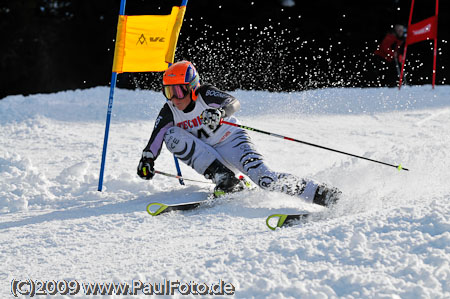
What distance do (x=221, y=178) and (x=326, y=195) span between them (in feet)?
2.65

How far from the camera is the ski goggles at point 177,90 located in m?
3.93

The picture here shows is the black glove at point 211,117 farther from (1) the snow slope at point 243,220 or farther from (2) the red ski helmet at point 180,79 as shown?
(1) the snow slope at point 243,220

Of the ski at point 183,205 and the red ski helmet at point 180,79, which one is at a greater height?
the red ski helmet at point 180,79

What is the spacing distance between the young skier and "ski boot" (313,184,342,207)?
0.45 meters

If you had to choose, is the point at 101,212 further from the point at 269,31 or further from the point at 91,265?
the point at 269,31

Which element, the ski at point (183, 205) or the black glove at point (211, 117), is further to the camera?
the black glove at point (211, 117)

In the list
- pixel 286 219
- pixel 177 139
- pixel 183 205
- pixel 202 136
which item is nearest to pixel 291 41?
pixel 202 136

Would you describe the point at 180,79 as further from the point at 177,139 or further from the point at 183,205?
the point at 183,205

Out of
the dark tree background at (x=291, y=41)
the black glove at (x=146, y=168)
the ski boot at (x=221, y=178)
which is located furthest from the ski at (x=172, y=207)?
the dark tree background at (x=291, y=41)

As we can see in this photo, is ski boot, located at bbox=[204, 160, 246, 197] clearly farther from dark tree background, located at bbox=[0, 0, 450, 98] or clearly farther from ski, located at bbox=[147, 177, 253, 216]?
dark tree background, located at bbox=[0, 0, 450, 98]

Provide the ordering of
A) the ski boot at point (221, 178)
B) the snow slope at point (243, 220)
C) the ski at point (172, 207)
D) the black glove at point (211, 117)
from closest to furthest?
the snow slope at point (243, 220), the ski at point (172, 207), the black glove at point (211, 117), the ski boot at point (221, 178)

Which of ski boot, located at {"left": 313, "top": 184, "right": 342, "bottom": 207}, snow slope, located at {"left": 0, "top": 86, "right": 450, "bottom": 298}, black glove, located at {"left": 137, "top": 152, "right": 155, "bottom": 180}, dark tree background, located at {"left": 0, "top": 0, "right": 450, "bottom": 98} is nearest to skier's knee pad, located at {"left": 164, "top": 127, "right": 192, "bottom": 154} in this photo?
black glove, located at {"left": 137, "top": 152, "right": 155, "bottom": 180}

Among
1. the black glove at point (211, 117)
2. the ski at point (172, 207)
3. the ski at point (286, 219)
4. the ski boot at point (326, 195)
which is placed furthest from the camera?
the black glove at point (211, 117)

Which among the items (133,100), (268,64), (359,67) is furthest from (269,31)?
(133,100)
